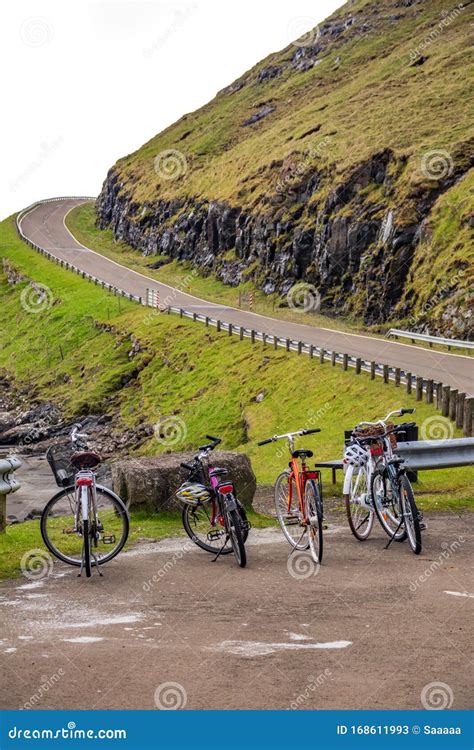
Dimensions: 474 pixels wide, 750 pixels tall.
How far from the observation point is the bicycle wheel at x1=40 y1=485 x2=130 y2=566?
11703mm

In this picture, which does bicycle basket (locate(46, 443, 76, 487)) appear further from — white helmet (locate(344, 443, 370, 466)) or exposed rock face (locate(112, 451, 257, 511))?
white helmet (locate(344, 443, 370, 466))

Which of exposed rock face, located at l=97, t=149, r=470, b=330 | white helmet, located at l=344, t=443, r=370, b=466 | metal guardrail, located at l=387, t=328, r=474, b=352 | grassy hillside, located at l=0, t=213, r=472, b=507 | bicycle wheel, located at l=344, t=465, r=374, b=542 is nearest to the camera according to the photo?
bicycle wheel, located at l=344, t=465, r=374, b=542

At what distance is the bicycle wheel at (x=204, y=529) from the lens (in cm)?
1247

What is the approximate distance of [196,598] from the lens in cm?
1020

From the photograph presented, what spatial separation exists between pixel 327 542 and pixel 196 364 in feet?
124

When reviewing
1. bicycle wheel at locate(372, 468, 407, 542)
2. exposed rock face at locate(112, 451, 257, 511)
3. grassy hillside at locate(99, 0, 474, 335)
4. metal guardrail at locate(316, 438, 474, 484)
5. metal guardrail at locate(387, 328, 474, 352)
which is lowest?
metal guardrail at locate(387, 328, 474, 352)

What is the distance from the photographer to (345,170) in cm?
7156

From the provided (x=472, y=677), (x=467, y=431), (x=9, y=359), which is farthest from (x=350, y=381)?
(x=9, y=359)

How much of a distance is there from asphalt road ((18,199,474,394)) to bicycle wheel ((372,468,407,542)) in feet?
65.7

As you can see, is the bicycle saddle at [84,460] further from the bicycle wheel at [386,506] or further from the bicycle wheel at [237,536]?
the bicycle wheel at [386,506]

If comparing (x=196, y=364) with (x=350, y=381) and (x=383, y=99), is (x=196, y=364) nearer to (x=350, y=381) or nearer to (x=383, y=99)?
(x=350, y=381)

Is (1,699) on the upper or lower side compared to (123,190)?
lower

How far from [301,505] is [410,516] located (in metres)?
1.42

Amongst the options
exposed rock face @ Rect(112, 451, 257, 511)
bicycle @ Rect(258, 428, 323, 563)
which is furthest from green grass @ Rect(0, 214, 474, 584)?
bicycle @ Rect(258, 428, 323, 563)
